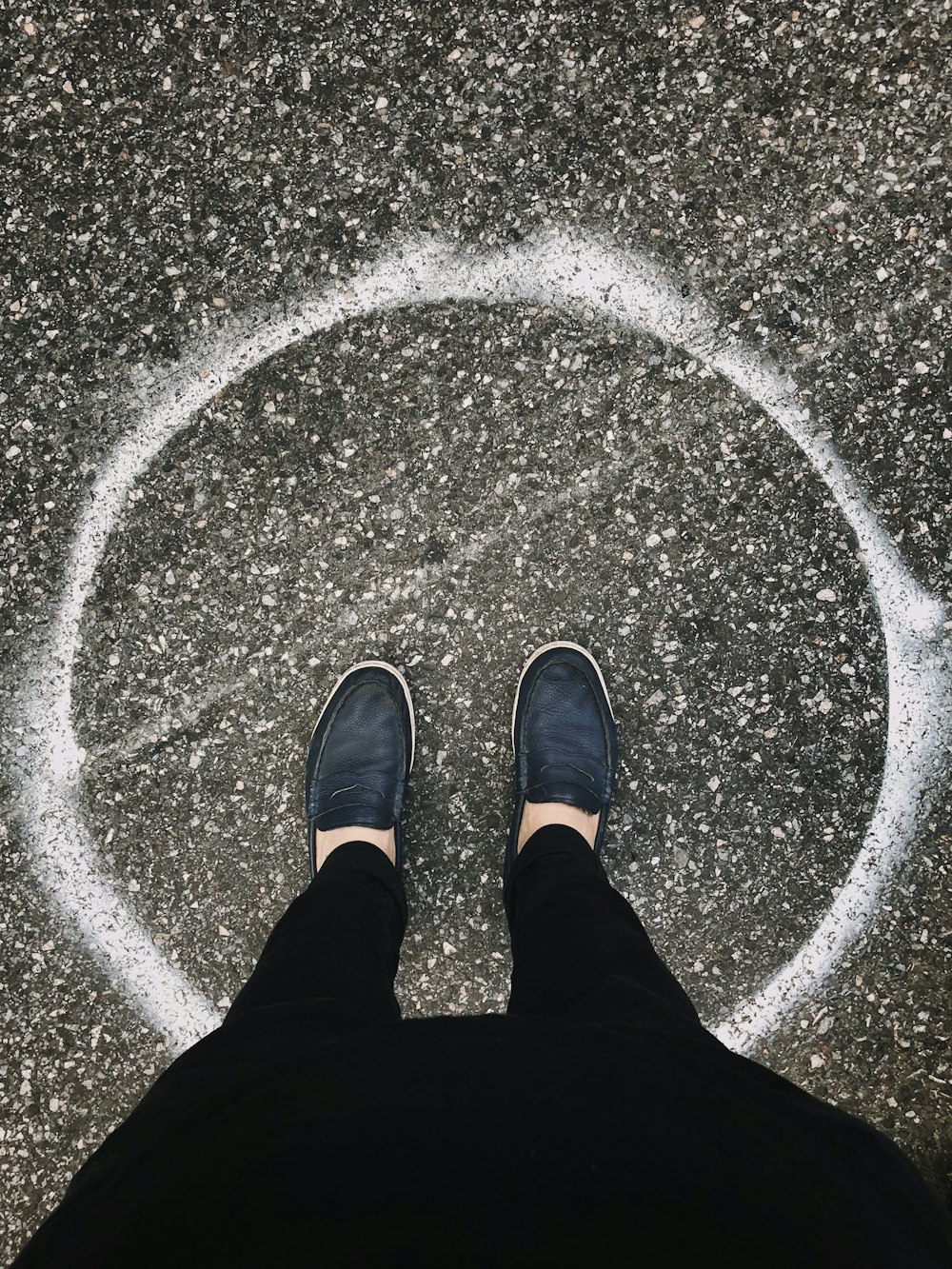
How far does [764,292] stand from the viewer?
85.9 inches

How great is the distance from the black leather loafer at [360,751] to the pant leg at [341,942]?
0.35 feet

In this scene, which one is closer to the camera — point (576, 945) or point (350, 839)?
point (576, 945)

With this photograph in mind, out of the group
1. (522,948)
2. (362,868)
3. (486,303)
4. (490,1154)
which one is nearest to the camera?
(490,1154)

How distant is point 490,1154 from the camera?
1130 millimetres

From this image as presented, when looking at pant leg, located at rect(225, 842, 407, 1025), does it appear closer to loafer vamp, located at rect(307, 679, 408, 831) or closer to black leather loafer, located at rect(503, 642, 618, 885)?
loafer vamp, located at rect(307, 679, 408, 831)

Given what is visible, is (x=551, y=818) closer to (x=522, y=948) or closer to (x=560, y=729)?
(x=560, y=729)

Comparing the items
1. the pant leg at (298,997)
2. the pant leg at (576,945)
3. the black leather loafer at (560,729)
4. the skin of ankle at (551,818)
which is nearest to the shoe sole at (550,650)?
the black leather loafer at (560,729)

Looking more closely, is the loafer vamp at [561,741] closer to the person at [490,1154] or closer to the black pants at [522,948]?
the black pants at [522,948]

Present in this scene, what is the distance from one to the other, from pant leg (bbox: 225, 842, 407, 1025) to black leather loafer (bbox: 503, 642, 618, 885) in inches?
14.9

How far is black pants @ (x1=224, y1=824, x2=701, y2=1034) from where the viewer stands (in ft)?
5.21

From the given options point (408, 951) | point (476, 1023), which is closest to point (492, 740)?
point (408, 951)

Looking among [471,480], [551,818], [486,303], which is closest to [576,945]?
[551,818]

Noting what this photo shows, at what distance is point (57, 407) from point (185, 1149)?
1.98 meters

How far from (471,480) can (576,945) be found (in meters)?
1.29
